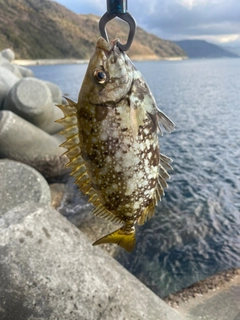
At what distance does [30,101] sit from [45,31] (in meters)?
135

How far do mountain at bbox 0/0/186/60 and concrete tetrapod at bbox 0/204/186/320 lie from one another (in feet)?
355

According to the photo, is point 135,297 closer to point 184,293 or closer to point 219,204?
point 184,293

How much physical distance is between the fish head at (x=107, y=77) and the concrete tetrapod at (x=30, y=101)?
470 inches

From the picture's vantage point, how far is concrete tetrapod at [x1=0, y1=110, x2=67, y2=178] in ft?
40.5

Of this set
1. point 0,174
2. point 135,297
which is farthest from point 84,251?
point 0,174

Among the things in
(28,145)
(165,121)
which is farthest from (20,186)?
(165,121)

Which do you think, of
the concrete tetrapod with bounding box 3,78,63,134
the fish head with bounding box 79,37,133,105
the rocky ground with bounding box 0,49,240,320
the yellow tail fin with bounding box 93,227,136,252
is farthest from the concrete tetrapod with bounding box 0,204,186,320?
the concrete tetrapod with bounding box 3,78,63,134

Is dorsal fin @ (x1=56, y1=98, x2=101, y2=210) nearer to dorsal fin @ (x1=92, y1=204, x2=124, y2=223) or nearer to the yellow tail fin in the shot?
dorsal fin @ (x1=92, y1=204, x2=124, y2=223)

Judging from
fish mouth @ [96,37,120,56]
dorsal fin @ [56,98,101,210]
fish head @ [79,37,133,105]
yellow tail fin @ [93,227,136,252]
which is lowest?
yellow tail fin @ [93,227,136,252]

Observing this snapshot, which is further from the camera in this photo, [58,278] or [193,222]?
[193,222]

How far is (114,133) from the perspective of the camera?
2.26m

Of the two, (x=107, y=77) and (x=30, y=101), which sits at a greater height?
(x=107, y=77)

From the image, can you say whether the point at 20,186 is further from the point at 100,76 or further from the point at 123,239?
the point at 100,76

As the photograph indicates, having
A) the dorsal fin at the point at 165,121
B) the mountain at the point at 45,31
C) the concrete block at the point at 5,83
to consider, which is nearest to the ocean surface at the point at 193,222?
the dorsal fin at the point at 165,121
